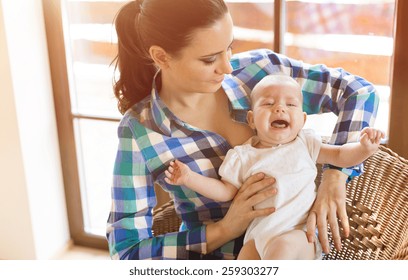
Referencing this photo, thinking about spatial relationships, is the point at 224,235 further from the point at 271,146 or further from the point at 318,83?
the point at 318,83

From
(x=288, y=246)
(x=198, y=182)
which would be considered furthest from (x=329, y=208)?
(x=198, y=182)

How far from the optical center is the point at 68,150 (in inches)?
42.9

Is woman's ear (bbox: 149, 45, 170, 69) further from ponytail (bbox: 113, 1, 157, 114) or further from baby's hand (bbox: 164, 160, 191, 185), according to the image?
baby's hand (bbox: 164, 160, 191, 185)

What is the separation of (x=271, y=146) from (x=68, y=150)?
46 cm

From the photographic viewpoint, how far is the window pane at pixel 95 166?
1101 millimetres

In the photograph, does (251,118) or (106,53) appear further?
(106,53)

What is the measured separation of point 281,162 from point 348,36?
0.83ft

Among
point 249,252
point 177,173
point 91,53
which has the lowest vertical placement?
point 249,252

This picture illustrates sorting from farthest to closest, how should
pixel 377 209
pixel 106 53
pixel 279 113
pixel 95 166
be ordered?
1. pixel 95 166
2. pixel 106 53
3. pixel 377 209
4. pixel 279 113

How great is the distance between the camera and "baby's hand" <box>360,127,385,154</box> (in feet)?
2.53

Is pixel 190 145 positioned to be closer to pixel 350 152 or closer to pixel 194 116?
pixel 194 116

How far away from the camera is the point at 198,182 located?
789 mm

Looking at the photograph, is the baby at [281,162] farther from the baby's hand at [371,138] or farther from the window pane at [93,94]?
the window pane at [93,94]

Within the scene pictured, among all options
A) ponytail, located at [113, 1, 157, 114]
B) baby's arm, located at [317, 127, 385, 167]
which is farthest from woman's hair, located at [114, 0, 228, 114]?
baby's arm, located at [317, 127, 385, 167]
